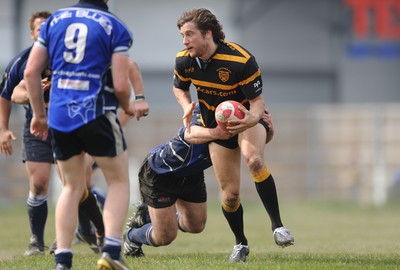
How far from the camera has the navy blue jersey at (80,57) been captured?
7.02 metres

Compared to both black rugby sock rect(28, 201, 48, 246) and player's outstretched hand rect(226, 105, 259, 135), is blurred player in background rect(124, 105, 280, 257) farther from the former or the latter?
black rugby sock rect(28, 201, 48, 246)

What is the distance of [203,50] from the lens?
8.41m

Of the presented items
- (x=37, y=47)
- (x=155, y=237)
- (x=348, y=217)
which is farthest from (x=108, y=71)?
(x=348, y=217)

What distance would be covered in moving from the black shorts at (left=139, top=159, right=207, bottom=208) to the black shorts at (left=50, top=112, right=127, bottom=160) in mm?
1879

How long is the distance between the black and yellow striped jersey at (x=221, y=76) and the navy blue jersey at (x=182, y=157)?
27 centimetres

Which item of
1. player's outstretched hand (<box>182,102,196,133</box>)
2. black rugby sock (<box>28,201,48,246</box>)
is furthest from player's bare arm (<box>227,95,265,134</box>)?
black rugby sock (<box>28,201,48,246</box>)

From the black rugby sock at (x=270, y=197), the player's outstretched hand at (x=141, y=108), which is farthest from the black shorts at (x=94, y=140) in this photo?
the black rugby sock at (x=270, y=197)

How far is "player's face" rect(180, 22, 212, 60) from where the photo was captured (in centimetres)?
835

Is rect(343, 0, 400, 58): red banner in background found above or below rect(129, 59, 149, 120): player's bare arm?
below

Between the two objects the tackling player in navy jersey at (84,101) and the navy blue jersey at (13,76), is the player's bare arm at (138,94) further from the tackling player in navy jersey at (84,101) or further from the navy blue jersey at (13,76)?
the navy blue jersey at (13,76)

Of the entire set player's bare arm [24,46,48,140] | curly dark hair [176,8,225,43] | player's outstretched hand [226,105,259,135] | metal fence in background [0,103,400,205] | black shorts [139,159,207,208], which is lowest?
metal fence in background [0,103,400,205]

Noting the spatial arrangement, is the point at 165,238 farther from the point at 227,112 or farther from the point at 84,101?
the point at 84,101

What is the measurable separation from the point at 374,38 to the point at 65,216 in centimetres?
2469

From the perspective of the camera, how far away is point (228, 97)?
28.1 feet
